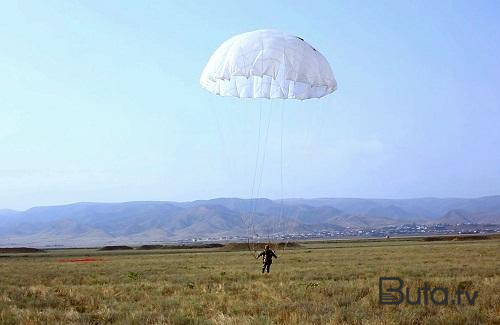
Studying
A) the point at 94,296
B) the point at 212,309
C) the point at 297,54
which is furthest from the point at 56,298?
the point at 297,54

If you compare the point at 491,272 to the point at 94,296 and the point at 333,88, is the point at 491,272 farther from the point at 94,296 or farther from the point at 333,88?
the point at 94,296

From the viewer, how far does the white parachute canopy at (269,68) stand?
1864 cm

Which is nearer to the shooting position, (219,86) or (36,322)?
(36,322)

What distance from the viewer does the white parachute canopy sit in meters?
18.6

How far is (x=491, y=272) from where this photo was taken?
22906 mm

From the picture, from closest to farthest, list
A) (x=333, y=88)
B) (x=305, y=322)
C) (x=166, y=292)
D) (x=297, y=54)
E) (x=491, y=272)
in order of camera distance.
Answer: (x=305, y=322)
(x=166, y=292)
(x=297, y=54)
(x=333, y=88)
(x=491, y=272)

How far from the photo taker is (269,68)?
18.6m

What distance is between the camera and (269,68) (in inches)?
733

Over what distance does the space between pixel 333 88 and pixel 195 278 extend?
9983 mm

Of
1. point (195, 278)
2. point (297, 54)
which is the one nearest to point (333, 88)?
point (297, 54)

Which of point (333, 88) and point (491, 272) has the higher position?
point (333, 88)

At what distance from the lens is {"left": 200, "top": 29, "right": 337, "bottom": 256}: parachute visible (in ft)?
61.2

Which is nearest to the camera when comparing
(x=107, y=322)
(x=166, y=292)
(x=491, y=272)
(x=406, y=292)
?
(x=107, y=322)

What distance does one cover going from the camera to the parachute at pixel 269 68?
1864cm
